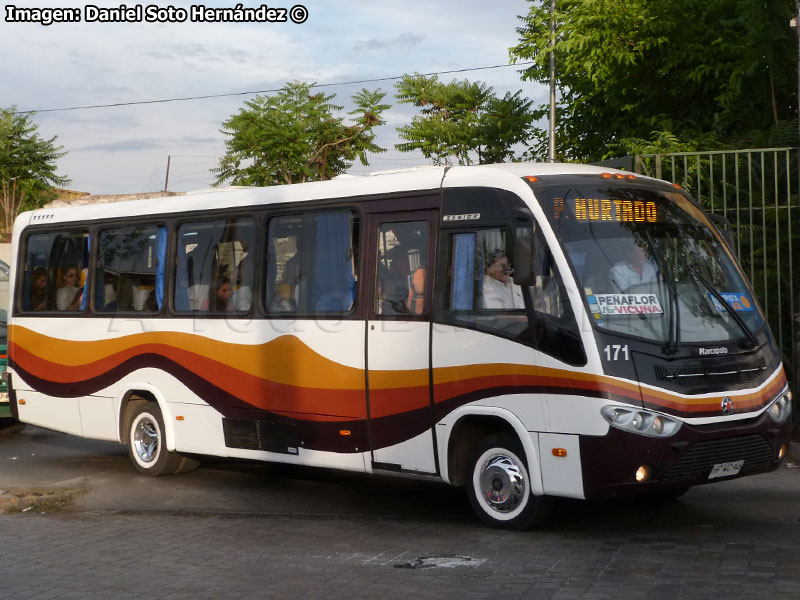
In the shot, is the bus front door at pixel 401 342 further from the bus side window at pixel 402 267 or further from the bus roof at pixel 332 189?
the bus roof at pixel 332 189

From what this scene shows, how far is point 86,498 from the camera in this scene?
37.3ft

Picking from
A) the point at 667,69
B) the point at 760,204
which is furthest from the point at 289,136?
the point at 760,204

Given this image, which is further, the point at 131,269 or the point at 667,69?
the point at 667,69

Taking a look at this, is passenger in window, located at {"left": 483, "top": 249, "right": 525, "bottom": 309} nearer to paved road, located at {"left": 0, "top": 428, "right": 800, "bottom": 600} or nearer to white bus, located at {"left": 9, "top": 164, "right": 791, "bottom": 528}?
white bus, located at {"left": 9, "top": 164, "right": 791, "bottom": 528}

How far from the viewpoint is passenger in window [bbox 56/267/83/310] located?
13.6m

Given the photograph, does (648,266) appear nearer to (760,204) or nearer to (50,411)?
(760,204)

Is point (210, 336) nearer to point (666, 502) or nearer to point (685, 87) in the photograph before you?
point (666, 502)

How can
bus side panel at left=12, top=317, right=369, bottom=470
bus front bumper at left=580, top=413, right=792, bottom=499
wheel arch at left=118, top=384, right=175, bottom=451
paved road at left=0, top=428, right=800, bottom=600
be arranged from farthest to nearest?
wheel arch at left=118, top=384, right=175, bottom=451, bus side panel at left=12, top=317, right=369, bottom=470, bus front bumper at left=580, top=413, right=792, bottom=499, paved road at left=0, top=428, right=800, bottom=600

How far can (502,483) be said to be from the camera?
29.7 ft

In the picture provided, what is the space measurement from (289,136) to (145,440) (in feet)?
78.2

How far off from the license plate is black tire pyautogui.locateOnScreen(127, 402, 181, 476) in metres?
6.03

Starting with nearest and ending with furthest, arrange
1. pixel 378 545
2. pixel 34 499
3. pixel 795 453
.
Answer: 1. pixel 378 545
2. pixel 34 499
3. pixel 795 453

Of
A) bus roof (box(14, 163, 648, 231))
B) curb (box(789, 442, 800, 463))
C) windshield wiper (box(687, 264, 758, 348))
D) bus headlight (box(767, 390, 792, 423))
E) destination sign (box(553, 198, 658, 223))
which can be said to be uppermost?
bus roof (box(14, 163, 648, 231))

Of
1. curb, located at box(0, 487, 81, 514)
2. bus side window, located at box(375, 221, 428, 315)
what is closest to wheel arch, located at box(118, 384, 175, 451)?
curb, located at box(0, 487, 81, 514)
